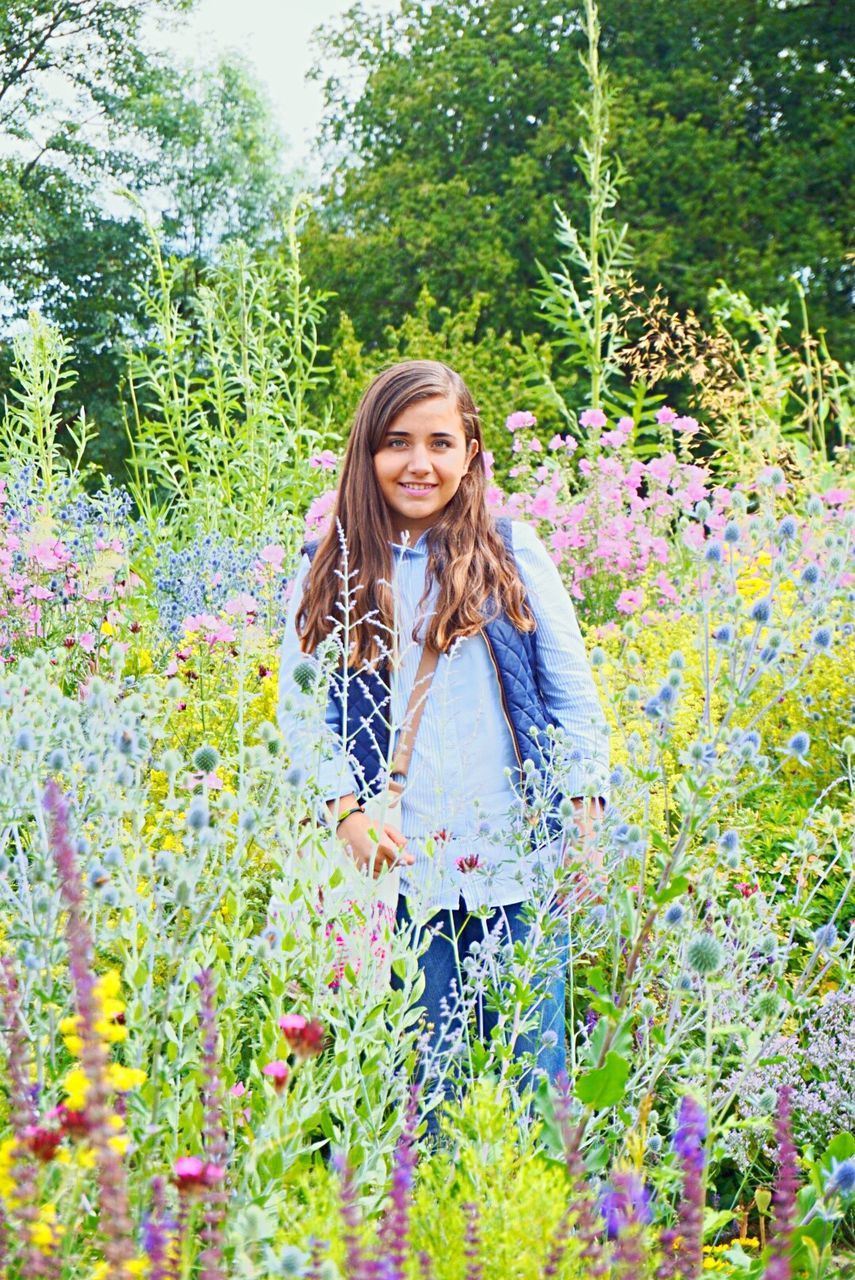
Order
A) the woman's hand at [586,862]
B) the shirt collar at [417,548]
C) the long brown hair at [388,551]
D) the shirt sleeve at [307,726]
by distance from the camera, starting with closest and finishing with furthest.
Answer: the shirt sleeve at [307,726] → the woman's hand at [586,862] → the long brown hair at [388,551] → the shirt collar at [417,548]

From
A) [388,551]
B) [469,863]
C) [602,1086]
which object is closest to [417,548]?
[388,551]

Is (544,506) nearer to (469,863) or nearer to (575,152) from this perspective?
(469,863)

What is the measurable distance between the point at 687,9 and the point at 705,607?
21.4 m

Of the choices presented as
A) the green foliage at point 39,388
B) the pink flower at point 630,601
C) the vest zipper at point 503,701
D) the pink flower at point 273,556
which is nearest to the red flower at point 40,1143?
the vest zipper at point 503,701

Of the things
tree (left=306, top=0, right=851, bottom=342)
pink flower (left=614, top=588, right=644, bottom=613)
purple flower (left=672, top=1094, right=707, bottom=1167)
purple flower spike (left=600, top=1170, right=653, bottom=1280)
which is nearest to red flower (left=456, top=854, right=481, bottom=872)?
purple flower spike (left=600, top=1170, right=653, bottom=1280)

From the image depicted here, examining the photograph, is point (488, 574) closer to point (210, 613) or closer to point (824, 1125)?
point (824, 1125)

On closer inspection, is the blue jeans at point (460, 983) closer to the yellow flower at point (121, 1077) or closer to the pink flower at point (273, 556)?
the yellow flower at point (121, 1077)

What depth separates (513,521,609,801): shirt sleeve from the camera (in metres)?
2.68

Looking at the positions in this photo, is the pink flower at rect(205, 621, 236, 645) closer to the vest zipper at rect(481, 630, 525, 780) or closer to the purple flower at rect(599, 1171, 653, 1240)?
the vest zipper at rect(481, 630, 525, 780)

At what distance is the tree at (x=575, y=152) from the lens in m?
18.7

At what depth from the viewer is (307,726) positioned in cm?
226

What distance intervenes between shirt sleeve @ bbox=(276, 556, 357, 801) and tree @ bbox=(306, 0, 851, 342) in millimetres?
15337

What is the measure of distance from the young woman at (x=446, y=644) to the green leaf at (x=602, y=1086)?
2.35 feet

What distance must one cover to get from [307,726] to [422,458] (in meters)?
0.77
